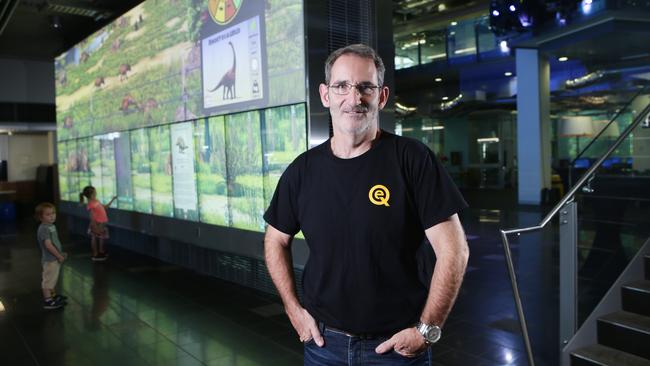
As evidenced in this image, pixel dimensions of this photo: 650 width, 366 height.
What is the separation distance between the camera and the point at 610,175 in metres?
4.09

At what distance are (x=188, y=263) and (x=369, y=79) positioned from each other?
6621 millimetres

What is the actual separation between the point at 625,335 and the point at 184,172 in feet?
19.3

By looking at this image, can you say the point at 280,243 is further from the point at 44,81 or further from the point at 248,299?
the point at 44,81

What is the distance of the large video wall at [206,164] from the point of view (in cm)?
567

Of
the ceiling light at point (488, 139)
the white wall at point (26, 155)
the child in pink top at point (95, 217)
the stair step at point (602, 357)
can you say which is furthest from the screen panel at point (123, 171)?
the ceiling light at point (488, 139)

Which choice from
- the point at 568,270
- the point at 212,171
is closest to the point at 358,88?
the point at 568,270

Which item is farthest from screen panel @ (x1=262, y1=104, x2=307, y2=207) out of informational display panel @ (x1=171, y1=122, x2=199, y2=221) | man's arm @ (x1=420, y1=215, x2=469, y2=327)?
man's arm @ (x1=420, y1=215, x2=469, y2=327)

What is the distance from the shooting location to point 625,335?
346 centimetres

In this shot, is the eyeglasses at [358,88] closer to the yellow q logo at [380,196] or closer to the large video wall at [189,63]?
the yellow q logo at [380,196]

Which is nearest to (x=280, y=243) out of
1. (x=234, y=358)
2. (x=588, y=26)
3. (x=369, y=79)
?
(x=369, y=79)

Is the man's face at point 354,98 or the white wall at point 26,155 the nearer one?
the man's face at point 354,98

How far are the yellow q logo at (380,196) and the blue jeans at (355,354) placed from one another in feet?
1.60

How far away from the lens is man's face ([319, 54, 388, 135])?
1.72m

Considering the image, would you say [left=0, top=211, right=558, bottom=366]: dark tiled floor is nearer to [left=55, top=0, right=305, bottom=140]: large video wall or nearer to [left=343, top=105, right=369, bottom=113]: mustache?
[left=55, top=0, right=305, bottom=140]: large video wall
